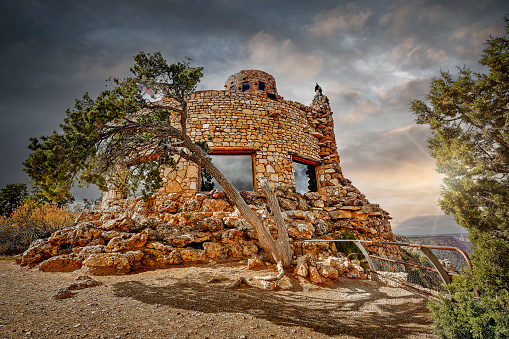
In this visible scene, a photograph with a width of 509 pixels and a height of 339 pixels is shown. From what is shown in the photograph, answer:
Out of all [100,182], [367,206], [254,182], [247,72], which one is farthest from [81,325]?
[247,72]

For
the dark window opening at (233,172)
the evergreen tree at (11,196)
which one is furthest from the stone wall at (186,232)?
the evergreen tree at (11,196)

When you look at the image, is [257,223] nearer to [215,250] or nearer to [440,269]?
[215,250]

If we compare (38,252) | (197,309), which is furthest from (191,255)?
(38,252)

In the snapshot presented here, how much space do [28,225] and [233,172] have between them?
26.4 feet

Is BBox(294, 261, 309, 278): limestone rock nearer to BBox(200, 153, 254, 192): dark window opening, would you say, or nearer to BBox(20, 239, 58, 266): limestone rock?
BBox(200, 153, 254, 192): dark window opening

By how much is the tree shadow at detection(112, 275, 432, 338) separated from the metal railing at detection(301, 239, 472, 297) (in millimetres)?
574

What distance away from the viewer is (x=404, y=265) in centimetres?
865

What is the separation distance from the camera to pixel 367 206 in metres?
9.79

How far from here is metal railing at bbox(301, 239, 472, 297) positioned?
298cm

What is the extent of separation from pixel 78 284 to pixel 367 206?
10.2 metres

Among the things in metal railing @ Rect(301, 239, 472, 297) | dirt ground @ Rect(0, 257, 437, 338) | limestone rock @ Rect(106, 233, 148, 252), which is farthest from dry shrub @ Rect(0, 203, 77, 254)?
metal railing @ Rect(301, 239, 472, 297)

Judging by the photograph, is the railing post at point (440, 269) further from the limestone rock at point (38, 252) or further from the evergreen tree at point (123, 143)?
the limestone rock at point (38, 252)

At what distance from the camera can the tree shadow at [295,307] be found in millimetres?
3041

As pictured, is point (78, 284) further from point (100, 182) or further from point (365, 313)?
point (365, 313)
